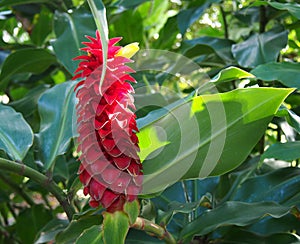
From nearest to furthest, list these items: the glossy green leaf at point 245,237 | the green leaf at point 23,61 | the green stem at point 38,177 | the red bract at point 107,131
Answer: the red bract at point 107,131, the green stem at point 38,177, the glossy green leaf at point 245,237, the green leaf at point 23,61

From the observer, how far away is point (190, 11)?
1.18 meters

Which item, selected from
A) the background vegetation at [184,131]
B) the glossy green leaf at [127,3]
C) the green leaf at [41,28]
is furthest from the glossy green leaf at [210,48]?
the green leaf at [41,28]

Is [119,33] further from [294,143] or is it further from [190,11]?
[294,143]

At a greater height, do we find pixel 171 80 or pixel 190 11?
pixel 190 11

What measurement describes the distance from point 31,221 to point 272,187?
2.05ft

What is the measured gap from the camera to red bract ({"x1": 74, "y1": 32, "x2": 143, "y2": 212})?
0.58 metres

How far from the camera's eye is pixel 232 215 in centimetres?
72

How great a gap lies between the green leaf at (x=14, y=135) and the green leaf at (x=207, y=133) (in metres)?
0.20

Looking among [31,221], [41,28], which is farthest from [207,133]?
[41,28]

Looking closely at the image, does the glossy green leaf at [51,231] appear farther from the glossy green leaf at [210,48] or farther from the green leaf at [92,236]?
the glossy green leaf at [210,48]

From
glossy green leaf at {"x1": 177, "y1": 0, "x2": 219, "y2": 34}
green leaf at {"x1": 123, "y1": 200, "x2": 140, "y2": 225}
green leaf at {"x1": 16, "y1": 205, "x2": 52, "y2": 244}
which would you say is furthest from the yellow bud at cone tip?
green leaf at {"x1": 16, "y1": 205, "x2": 52, "y2": 244}

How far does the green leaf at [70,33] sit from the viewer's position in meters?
0.99

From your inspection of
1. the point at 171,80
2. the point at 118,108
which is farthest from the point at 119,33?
the point at 118,108

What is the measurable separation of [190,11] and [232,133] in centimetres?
59
